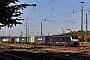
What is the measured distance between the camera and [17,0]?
8.52m

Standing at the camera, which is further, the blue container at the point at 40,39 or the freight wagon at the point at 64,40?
the blue container at the point at 40,39

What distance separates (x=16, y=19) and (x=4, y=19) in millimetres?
535

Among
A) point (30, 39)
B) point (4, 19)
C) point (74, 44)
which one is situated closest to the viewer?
point (4, 19)

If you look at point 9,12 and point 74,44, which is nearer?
point 9,12

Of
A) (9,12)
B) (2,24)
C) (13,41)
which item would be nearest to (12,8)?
(9,12)

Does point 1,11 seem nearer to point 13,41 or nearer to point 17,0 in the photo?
point 17,0

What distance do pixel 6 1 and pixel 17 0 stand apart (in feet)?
2.33

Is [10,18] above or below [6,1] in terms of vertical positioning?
below

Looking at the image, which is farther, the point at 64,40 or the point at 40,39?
the point at 40,39

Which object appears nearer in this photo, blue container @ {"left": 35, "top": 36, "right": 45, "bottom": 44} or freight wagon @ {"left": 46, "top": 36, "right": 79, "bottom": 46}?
freight wagon @ {"left": 46, "top": 36, "right": 79, "bottom": 46}

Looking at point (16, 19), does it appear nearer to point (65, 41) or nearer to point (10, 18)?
point (10, 18)

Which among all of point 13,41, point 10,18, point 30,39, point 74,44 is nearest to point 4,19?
point 10,18

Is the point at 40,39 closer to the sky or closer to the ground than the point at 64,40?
closer to the sky

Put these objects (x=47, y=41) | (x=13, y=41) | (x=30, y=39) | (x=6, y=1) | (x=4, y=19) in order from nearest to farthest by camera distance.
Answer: (x=6, y=1) → (x=4, y=19) → (x=47, y=41) → (x=30, y=39) → (x=13, y=41)
